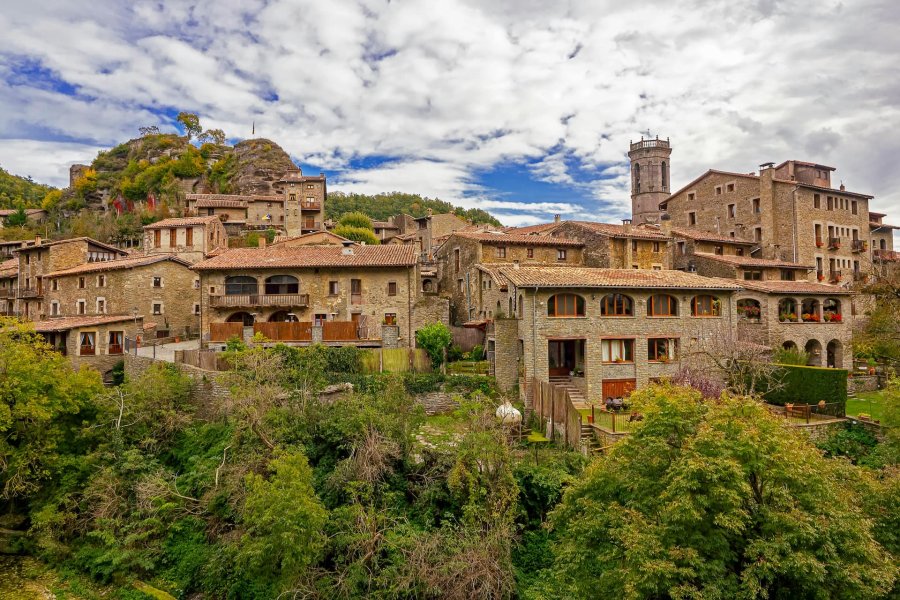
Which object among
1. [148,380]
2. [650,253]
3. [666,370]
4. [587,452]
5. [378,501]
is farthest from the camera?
[650,253]

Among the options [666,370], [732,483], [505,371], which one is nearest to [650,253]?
[666,370]

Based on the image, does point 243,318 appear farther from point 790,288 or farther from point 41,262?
point 790,288

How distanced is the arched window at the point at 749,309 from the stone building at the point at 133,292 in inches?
1565

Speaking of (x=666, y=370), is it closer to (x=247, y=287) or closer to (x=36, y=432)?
(x=247, y=287)

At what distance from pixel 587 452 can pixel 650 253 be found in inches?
944

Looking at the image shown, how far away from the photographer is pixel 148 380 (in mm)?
25281

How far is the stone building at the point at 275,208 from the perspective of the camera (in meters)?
63.9

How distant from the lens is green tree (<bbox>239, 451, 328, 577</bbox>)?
50.2 ft

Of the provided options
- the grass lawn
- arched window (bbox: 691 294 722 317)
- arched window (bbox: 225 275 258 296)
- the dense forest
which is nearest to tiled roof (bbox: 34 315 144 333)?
arched window (bbox: 225 275 258 296)

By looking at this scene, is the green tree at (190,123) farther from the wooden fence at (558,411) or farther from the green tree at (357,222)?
the wooden fence at (558,411)

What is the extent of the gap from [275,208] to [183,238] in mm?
19516

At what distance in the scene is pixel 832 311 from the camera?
34.8m

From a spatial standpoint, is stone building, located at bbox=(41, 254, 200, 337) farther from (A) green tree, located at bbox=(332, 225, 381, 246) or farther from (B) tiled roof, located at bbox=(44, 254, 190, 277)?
(A) green tree, located at bbox=(332, 225, 381, 246)

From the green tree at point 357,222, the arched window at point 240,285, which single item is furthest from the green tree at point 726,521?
the green tree at point 357,222
